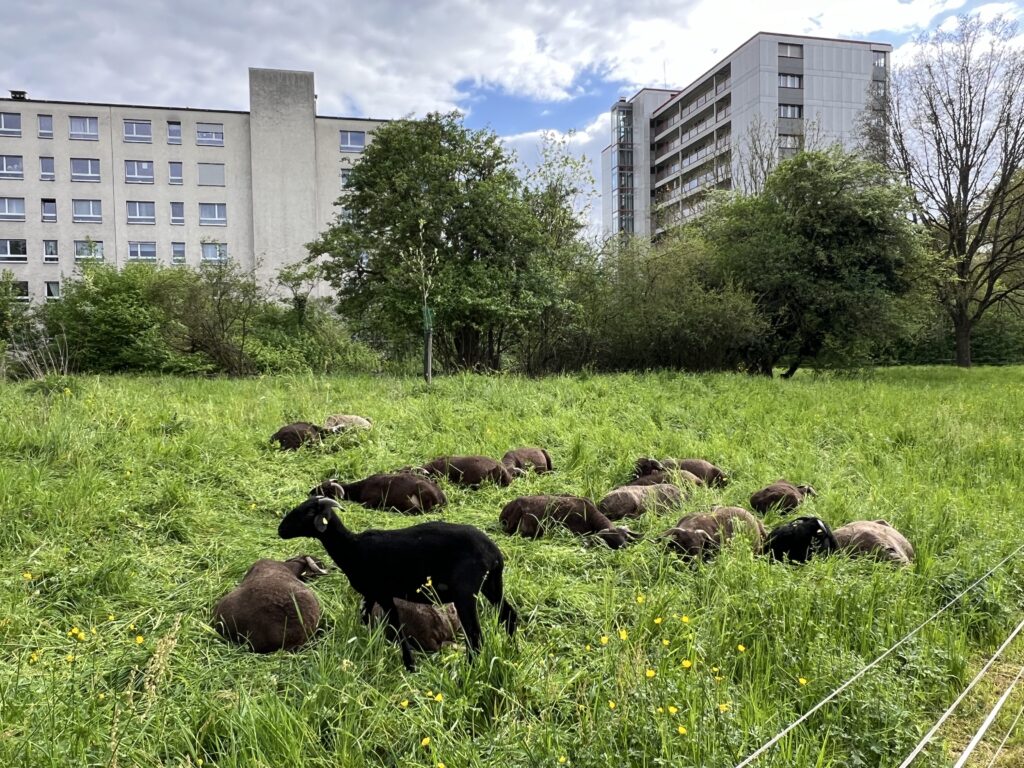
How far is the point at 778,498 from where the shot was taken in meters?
5.17

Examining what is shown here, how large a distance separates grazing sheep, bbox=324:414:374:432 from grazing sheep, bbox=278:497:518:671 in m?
4.35

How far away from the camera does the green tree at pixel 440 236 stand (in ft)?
55.1

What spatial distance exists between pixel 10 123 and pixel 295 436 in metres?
55.6

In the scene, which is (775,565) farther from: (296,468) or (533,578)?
(296,468)

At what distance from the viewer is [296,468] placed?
617cm

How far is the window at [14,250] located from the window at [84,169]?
5.86 metres

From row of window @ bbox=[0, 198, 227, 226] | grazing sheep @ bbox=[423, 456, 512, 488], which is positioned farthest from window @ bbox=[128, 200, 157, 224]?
grazing sheep @ bbox=[423, 456, 512, 488]

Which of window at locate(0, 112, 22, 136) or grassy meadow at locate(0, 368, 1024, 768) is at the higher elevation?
window at locate(0, 112, 22, 136)

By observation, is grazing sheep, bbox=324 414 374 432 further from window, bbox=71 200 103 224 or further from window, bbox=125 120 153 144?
window, bbox=125 120 153 144

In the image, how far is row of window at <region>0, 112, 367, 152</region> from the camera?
46.8 meters

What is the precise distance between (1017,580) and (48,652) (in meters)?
5.25

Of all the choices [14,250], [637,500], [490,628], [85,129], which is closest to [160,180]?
[85,129]

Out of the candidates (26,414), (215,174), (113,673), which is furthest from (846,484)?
(215,174)

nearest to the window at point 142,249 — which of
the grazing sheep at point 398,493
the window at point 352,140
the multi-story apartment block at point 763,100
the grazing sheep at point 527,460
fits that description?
the window at point 352,140
